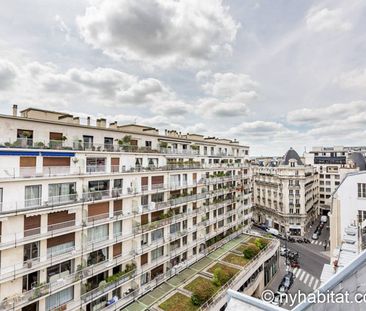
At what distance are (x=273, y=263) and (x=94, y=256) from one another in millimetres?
32909

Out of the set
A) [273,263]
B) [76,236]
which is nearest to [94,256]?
[76,236]

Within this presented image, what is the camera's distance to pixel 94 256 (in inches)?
963

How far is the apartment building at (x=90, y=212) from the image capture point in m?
19.4

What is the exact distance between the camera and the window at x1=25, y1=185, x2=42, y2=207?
1991cm

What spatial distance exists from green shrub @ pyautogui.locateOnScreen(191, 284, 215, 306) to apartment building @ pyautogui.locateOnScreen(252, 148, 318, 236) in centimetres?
4581

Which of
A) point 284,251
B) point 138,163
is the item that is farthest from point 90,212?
→ point 284,251

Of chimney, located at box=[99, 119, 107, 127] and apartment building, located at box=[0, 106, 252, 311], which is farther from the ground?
chimney, located at box=[99, 119, 107, 127]

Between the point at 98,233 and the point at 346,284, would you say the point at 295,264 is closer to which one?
the point at 98,233

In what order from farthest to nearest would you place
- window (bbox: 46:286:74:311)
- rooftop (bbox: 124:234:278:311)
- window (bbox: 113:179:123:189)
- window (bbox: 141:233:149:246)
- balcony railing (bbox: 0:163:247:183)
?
window (bbox: 141:233:149:246) < window (bbox: 113:179:123:189) < rooftop (bbox: 124:234:278:311) < window (bbox: 46:286:74:311) < balcony railing (bbox: 0:163:247:183)

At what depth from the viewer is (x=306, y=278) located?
41625 mm

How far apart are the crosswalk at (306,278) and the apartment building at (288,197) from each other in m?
20.4

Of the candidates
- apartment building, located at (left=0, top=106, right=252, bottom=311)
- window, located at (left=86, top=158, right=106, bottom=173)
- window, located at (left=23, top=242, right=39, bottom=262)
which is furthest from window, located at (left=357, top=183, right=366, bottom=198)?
window, located at (left=23, top=242, right=39, bottom=262)

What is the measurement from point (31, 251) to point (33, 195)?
187 inches

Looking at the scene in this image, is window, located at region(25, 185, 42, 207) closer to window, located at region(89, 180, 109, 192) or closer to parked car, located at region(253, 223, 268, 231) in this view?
window, located at region(89, 180, 109, 192)
